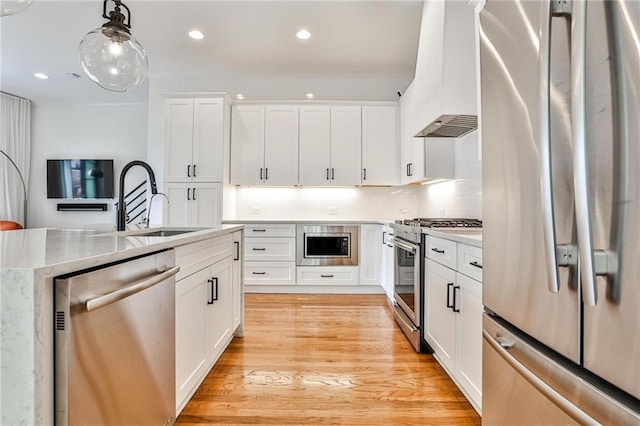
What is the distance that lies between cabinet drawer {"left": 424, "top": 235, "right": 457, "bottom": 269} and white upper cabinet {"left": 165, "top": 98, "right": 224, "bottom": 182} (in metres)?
3.00

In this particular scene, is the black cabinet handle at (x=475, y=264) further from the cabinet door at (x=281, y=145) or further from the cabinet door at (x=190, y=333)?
the cabinet door at (x=281, y=145)

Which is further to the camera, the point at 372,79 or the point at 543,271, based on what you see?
the point at 372,79

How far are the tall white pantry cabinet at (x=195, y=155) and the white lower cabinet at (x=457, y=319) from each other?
9.86 ft

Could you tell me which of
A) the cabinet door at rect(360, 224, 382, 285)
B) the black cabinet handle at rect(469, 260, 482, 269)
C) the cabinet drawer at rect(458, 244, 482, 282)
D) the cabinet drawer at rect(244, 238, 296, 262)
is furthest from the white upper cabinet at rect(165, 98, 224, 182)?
the black cabinet handle at rect(469, 260, 482, 269)

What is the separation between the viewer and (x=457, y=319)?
1985 mm

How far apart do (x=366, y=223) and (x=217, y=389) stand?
2.84 meters

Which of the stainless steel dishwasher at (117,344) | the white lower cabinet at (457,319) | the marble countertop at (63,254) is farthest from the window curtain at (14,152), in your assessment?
the white lower cabinet at (457,319)

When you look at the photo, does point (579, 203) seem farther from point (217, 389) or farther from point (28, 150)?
point (28, 150)

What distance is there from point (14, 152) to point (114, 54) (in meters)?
5.87

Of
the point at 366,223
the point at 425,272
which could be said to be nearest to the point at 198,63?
the point at 366,223

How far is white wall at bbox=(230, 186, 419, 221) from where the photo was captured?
5.09 metres

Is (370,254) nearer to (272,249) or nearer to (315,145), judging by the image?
(272,249)

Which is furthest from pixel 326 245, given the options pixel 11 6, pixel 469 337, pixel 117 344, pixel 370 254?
pixel 11 6

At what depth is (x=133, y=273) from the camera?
1229mm
